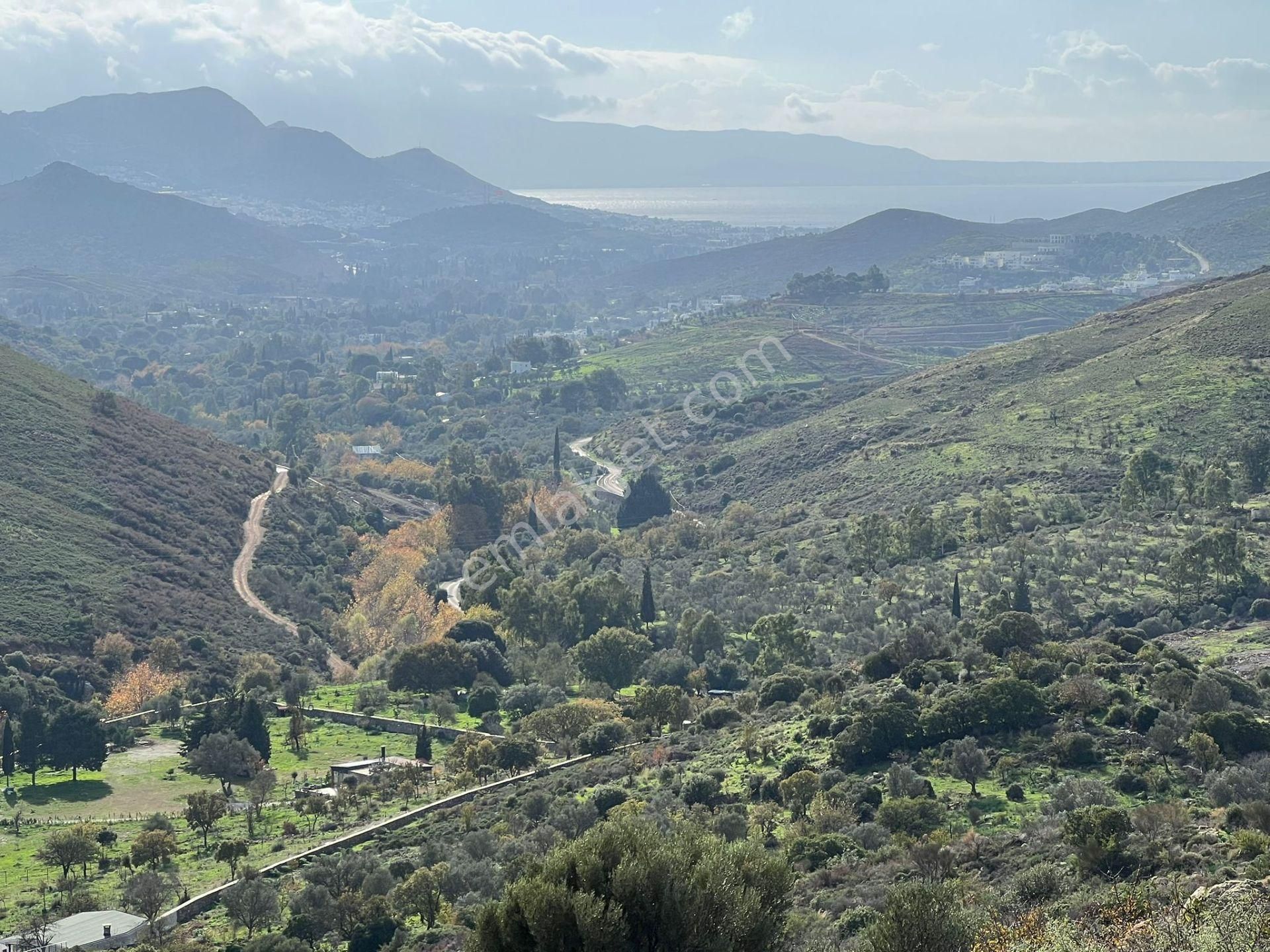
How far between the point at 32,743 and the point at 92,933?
52.4 feet

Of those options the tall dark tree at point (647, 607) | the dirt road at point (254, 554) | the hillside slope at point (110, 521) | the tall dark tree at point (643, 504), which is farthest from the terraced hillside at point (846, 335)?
the tall dark tree at point (647, 607)

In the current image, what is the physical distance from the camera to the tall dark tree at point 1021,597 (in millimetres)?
53469

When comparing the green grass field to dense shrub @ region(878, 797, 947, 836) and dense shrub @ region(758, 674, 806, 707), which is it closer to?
dense shrub @ region(758, 674, 806, 707)

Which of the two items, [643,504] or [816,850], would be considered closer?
[816,850]

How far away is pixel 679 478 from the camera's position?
97812 millimetres

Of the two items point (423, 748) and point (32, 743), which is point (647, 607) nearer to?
point (423, 748)

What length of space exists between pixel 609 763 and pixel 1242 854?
2044cm

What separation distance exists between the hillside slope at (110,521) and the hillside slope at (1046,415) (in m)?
28.8

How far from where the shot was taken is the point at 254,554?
75.4 m

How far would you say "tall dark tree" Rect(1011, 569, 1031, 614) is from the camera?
175ft

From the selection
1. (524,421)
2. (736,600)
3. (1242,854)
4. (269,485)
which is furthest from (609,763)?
(524,421)

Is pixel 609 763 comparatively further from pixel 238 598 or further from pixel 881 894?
pixel 238 598

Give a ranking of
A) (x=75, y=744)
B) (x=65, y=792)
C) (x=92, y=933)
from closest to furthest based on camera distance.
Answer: (x=92, y=933) → (x=65, y=792) → (x=75, y=744)

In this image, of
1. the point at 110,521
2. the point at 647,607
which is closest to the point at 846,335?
the point at 647,607
